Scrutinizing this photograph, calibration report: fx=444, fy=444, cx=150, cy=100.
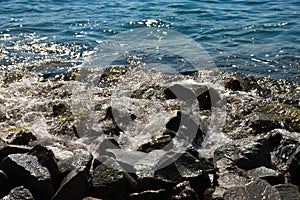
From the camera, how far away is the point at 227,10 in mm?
13125

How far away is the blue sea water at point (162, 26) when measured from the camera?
9438mm

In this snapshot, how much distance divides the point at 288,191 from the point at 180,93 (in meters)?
3.38

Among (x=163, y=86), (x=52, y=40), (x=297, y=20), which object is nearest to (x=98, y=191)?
(x=163, y=86)

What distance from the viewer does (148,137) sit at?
5812 mm

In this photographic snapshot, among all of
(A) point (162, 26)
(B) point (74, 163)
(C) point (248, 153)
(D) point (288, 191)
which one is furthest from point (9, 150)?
(A) point (162, 26)

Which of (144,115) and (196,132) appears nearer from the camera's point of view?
(196,132)

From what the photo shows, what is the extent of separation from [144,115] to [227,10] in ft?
24.4

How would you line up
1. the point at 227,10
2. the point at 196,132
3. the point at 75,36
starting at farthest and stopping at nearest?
the point at 227,10, the point at 75,36, the point at 196,132

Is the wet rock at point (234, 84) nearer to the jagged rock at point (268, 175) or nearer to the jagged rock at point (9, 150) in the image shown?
the jagged rock at point (268, 175)

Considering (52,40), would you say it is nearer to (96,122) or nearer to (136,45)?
(136,45)

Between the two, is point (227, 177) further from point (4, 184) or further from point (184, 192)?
point (4, 184)

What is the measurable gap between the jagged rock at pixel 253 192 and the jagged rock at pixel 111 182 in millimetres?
992

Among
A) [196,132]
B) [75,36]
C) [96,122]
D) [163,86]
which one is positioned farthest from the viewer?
[75,36]

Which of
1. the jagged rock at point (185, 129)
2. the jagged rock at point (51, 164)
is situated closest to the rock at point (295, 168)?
the jagged rock at point (185, 129)
